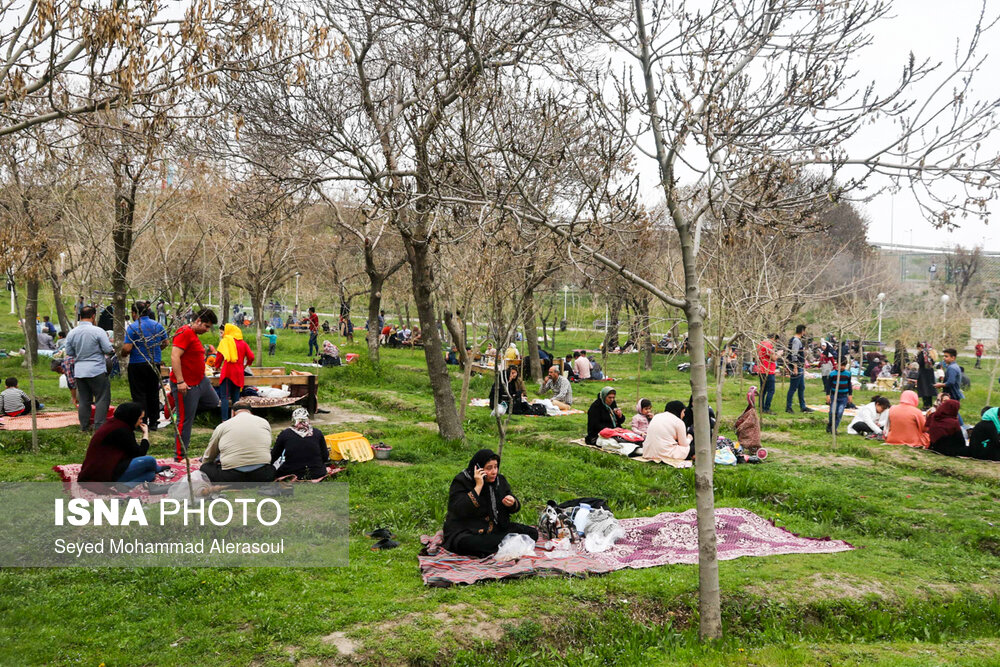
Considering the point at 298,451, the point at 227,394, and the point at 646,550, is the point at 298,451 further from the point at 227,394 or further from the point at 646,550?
the point at 646,550

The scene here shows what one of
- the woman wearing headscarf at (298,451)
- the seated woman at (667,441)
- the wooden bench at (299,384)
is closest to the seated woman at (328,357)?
the wooden bench at (299,384)

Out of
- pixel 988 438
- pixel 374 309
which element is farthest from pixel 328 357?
pixel 988 438

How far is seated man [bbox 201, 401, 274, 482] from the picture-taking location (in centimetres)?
759

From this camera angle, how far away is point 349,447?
32.4 ft

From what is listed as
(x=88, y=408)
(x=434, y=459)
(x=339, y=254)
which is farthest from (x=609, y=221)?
(x=339, y=254)

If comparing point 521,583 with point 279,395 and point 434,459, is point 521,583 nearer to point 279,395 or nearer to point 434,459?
point 434,459

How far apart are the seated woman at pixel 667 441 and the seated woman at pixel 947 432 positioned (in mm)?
4376

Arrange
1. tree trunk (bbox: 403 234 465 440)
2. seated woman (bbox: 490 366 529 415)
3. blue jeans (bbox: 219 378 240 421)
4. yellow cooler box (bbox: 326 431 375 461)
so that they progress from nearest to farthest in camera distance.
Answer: yellow cooler box (bbox: 326 431 375 461)
tree trunk (bbox: 403 234 465 440)
blue jeans (bbox: 219 378 240 421)
seated woman (bbox: 490 366 529 415)

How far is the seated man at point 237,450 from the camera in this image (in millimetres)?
7594

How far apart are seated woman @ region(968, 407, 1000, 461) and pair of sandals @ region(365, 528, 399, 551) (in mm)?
9456

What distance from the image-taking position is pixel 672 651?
5660mm

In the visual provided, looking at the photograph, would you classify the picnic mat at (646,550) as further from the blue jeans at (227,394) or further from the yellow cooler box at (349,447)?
the blue jeans at (227,394)

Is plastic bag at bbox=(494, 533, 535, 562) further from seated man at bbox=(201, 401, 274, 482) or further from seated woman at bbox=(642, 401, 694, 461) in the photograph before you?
seated woman at bbox=(642, 401, 694, 461)

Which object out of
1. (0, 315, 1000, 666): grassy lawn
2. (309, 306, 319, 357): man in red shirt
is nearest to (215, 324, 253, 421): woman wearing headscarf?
(0, 315, 1000, 666): grassy lawn
